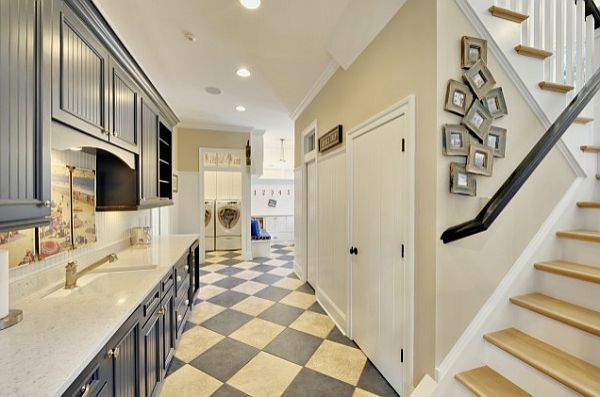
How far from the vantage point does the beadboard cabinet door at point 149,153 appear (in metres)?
2.50

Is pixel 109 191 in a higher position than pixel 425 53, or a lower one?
lower

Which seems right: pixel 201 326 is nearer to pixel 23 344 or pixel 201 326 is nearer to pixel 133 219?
pixel 133 219

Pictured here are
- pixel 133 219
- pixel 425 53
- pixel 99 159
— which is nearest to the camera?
pixel 425 53

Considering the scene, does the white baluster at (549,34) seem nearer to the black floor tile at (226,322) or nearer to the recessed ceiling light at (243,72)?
the recessed ceiling light at (243,72)

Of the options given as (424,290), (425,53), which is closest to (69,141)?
(425,53)

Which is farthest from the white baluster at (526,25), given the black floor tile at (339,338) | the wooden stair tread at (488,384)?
the black floor tile at (339,338)

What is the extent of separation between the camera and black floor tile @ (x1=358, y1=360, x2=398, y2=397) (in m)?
1.89

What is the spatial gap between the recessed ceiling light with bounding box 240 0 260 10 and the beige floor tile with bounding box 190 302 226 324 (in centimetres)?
317

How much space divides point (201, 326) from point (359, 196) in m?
2.24

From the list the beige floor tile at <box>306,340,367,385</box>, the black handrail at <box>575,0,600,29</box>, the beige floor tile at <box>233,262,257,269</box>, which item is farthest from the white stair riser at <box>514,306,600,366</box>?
the beige floor tile at <box>233,262,257,269</box>

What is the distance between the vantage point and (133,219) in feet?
10.4

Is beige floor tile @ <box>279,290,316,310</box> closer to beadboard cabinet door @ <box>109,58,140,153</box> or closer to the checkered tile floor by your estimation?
the checkered tile floor

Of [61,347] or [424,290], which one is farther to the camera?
[424,290]

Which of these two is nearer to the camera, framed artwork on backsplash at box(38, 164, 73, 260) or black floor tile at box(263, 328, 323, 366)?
framed artwork on backsplash at box(38, 164, 73, 260)
